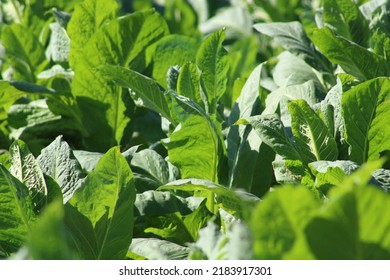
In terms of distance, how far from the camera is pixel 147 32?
1989mm

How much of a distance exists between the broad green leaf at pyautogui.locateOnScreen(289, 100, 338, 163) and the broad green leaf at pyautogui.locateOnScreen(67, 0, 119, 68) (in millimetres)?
769

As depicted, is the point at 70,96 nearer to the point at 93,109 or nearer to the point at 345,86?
the point at 93,109

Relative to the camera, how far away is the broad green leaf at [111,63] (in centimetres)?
193

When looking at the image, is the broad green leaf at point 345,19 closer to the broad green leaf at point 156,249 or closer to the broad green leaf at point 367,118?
the broad green leaf at point 367,118

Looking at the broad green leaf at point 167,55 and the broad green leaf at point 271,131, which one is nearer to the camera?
the broad green leaf at point 271,131

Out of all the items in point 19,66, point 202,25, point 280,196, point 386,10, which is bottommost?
point 202,25

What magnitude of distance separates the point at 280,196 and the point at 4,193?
708 millimetres

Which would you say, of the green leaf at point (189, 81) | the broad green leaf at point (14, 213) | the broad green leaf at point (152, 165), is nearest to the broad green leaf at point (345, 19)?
the green leaf at point (189, 81)

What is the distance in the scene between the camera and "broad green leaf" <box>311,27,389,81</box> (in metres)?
1.72

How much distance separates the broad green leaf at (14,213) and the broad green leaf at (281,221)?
636mm

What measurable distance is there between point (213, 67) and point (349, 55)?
1.15 ft

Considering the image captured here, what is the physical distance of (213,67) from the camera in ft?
5.63

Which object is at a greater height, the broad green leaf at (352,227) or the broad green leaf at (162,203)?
the broad green leaf at (352,227)
